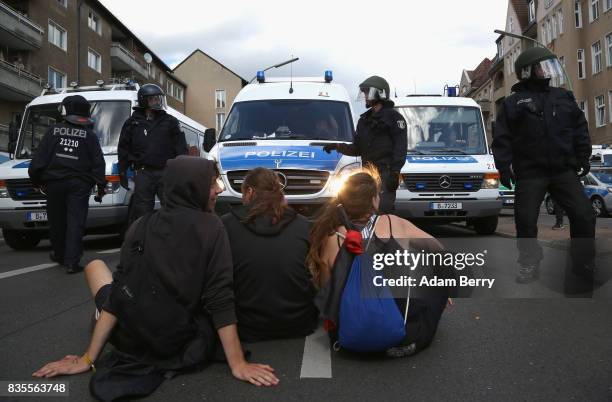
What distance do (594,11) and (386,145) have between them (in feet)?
119

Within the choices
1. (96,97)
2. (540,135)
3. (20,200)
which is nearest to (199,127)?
(96,97)

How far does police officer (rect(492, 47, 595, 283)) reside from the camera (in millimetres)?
5203

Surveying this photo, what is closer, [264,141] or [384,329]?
[384,329]

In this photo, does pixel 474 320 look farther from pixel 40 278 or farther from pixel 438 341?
pixel 40 278

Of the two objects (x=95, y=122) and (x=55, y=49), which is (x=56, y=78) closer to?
(x=55, y=49)

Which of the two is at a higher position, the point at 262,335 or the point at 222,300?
the point at 222,300

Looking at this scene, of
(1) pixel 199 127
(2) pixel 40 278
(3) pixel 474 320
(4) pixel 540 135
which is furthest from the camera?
(1) pixel 199 127

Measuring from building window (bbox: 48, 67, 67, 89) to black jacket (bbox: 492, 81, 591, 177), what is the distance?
34.5 meters

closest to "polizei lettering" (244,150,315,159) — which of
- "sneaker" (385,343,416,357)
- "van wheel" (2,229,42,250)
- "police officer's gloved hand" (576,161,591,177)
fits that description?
"police officer's gloved hand" (576,161,591,177)

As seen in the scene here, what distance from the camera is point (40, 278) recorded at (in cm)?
676

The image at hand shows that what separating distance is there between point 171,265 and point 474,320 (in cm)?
244

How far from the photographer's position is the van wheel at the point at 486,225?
34.6 feet

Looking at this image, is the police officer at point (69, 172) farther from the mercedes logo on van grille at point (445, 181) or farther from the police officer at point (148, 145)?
the mercedes logo on van grille at point (445, 181)

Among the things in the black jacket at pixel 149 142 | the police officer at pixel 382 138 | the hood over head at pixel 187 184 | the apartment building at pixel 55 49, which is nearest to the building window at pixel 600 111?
the apartment building at pixel 55 49
